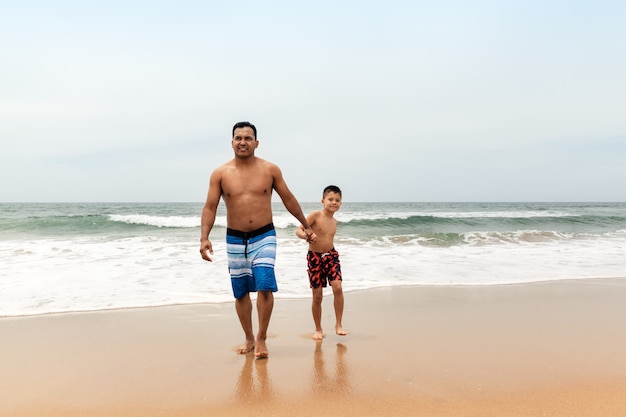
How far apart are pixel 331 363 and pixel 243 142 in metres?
1.82

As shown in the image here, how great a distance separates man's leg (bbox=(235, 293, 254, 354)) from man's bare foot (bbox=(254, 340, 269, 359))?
19 centimetres

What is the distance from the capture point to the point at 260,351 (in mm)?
3422

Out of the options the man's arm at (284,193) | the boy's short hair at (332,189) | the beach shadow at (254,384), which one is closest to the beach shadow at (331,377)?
the beach shadow at (254,384)

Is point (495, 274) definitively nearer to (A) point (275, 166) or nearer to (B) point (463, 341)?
(B) point (463, 341)

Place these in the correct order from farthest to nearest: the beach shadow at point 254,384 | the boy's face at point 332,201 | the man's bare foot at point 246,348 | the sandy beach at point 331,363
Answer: the boy's face at point 332,201 < the man's bare foot at point 246,348 < the beach shadow at point 254,384 < the sandy beach at point 331,363

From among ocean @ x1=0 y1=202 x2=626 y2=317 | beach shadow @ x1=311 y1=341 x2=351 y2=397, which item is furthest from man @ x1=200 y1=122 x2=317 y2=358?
ocean @ x1=0 y1=202 x2=626 y2=317

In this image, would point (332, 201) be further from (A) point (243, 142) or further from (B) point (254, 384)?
(B) point (254, 384)

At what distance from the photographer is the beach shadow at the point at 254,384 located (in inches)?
106

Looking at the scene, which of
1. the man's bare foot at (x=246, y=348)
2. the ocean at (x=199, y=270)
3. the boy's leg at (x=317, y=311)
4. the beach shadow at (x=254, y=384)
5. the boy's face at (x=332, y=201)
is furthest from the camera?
the ocean at (x=199, y=270)

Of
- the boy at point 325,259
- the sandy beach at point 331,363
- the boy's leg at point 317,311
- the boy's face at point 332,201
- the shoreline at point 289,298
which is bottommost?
the shoreline at point 289,298

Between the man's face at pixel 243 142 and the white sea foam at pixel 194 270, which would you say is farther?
the white sea foam at pixel 194 270

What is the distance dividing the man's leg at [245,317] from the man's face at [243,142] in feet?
3.73

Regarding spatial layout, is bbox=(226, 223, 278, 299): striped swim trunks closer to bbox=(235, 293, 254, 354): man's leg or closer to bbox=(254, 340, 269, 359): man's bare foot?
bbox=(235, 293, 254, 354): man's leg

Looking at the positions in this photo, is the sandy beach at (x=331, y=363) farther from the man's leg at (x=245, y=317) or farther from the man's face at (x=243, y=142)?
the man's face at (x=243, y=142)
